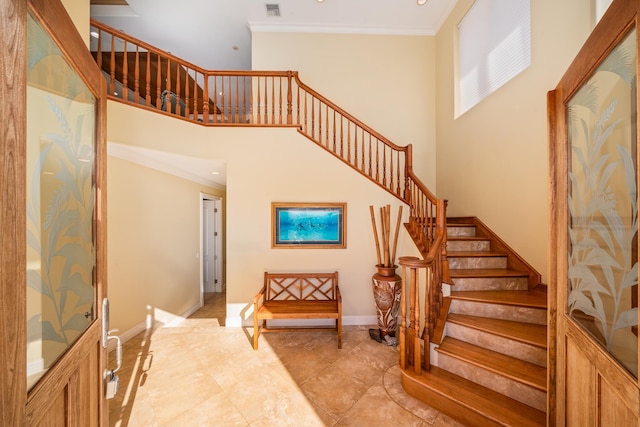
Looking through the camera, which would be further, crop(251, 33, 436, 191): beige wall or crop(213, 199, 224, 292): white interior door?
crop(213, 199, 224, 292): white interior door

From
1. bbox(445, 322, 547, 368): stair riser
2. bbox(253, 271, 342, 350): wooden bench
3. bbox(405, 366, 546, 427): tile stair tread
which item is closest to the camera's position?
bbox(405, 366, 546, 427): tile stair tread

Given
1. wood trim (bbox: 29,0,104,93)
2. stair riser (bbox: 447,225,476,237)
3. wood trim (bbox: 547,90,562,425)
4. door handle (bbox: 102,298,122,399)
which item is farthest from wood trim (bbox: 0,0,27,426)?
stair riser (bbox: 447,225,476,237)

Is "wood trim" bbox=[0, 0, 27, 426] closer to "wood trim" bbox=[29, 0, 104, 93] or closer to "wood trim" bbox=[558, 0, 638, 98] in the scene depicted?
"wood trim" bbox=[29, 0, 104, 93]

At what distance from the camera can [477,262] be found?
2.93 meters

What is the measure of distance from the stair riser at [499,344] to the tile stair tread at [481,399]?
1.07 feet

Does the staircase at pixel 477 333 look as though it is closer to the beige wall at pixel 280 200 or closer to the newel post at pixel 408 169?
the newel post at pixel 408 169

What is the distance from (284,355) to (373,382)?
104cm

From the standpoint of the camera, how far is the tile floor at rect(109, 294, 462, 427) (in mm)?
1928

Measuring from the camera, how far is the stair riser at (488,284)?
2602 mm

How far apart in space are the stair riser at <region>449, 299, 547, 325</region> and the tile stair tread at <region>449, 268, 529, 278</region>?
31cm

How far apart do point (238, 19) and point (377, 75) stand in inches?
106

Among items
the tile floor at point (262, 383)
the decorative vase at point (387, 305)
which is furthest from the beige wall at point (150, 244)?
the decorative vase at point (387, 305)

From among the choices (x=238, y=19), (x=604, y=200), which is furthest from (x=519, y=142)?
(x=238, y=19)

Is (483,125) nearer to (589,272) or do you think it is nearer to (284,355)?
(589,272)
